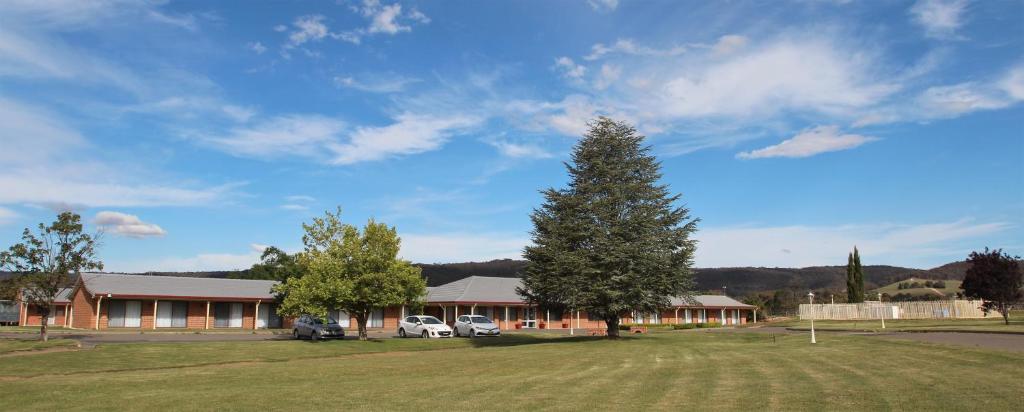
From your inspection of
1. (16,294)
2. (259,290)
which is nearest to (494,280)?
(259,290)

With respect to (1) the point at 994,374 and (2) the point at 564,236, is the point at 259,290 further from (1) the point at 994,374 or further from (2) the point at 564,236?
(1) the point at 994,374

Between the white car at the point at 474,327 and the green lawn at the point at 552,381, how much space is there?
53.4ft

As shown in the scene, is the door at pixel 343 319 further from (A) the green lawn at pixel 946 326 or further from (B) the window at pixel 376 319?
(A) the green lawn at pixel 946 326

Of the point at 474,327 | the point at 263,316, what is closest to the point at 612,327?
the point at 474,327

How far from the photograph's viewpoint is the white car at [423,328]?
39312 millimetres

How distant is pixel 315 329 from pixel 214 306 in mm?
20602

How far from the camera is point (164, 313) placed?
162 ft

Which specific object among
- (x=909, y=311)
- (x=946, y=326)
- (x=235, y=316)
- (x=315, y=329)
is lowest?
(x=946, y=326)

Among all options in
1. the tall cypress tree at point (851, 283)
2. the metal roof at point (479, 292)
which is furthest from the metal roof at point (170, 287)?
the tall cypress tree at point (851, 283)

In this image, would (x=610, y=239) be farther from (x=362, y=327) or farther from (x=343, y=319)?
(x=343, y=319)

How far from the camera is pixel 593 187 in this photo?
33.3 meters

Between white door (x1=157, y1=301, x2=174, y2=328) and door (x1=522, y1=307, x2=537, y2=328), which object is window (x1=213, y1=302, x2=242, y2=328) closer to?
white door (x1=157, y1=301, x2=174, y2=328)

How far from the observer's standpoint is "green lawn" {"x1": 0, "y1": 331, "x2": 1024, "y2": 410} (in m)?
11.6

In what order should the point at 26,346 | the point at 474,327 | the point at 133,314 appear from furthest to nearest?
the point at 133,314, the point at 474,327, the point at 26,346
